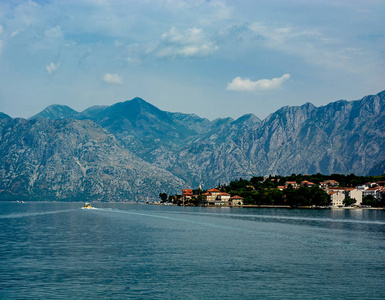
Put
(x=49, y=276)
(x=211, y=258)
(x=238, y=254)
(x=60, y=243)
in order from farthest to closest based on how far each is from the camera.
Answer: (x=60, y=243)
(x=238, y=254)
(x=211, y=258)
(x=49, y=276)

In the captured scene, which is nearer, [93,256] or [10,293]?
[10,293]

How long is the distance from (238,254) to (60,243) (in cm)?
3265

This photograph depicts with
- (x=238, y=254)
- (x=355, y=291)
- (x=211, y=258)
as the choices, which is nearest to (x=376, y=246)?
(x=238, y=254)

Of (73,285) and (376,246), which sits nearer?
(73,285)

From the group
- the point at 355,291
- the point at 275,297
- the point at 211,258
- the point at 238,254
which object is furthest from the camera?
the point at 238,254

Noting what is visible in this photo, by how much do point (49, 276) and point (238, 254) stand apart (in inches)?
1187

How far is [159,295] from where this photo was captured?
42781 millimetres

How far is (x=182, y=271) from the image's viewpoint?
55.0 metres

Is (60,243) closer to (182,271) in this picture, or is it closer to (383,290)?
(182,271)

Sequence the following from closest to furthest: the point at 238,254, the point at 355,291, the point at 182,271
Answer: the point at 355,291, the point at 182,271, the point at 238,254

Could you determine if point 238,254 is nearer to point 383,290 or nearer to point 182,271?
point 182,271

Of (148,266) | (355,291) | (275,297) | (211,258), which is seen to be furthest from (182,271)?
(355,291)

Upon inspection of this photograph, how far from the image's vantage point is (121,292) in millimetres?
43750

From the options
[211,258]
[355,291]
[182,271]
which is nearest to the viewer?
[355,291]
